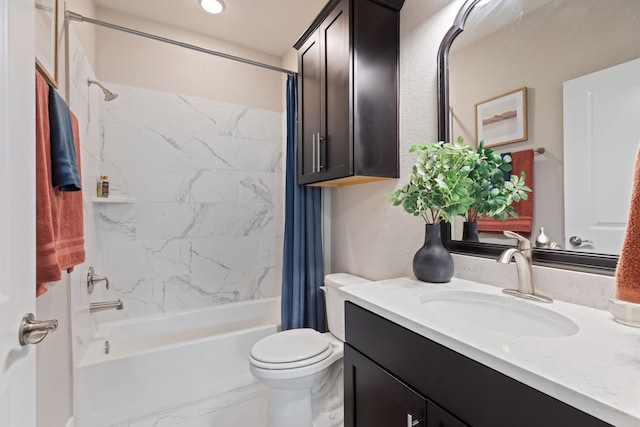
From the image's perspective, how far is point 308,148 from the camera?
1.79 meters

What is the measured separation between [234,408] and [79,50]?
2.26m

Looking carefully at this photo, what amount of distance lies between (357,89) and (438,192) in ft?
2.21

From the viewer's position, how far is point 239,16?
2.05 m

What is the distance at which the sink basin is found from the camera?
81 cm

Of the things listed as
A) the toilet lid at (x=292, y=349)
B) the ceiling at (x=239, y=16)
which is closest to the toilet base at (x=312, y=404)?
the toilet lid at (x=292, y=349)

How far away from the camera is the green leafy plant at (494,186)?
1.05 meters

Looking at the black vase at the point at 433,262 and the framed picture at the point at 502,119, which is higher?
the framed picture at the point at 502,119

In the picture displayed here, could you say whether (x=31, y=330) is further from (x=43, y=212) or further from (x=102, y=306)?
(x=102, y=306)

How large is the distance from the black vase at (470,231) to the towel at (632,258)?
639mm

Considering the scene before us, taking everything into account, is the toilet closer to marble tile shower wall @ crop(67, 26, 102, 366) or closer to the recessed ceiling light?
marble tile shower wall @ crop(67, 26, 102, 366)

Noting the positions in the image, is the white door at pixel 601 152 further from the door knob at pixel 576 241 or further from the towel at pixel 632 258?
the towel at pixel 632 258

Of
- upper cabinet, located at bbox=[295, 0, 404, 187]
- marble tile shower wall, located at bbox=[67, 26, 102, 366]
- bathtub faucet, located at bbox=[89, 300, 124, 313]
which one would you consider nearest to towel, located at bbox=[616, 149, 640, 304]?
upper cabinet, located at bbox=[295, 0, 404, 187]

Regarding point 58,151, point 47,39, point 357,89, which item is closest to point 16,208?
point 58,151

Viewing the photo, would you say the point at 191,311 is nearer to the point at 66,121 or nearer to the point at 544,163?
the point at 66,121
